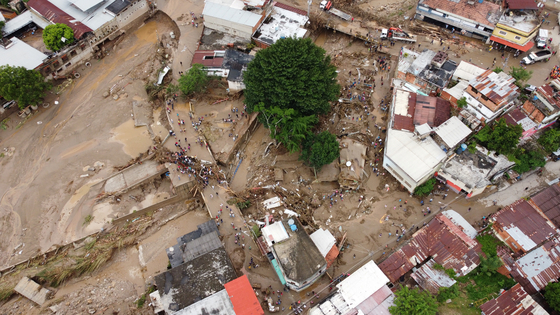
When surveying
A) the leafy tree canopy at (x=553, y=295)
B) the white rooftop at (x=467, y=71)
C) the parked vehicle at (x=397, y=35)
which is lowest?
the leafy tree canopy at (x=553, y=295)

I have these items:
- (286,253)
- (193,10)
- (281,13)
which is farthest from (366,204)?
(193,10)

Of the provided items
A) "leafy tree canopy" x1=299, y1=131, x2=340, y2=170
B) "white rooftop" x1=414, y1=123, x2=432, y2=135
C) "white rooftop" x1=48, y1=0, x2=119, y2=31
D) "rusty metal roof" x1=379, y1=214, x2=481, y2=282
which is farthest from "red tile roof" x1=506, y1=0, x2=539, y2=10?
"white rooftop" x1=48, y1=0, x2=119, y2=31

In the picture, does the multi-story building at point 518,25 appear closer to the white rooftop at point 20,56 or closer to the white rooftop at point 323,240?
the white rooftop at point 323,240

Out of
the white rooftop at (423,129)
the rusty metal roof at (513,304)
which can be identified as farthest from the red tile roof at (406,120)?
the rusty metal roof at (513,304)

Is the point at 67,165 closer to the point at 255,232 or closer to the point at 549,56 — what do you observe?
the point at 255,232

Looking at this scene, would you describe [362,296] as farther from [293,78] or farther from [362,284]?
[293,78]

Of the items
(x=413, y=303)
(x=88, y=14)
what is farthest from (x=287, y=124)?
(x=88, y=14)
